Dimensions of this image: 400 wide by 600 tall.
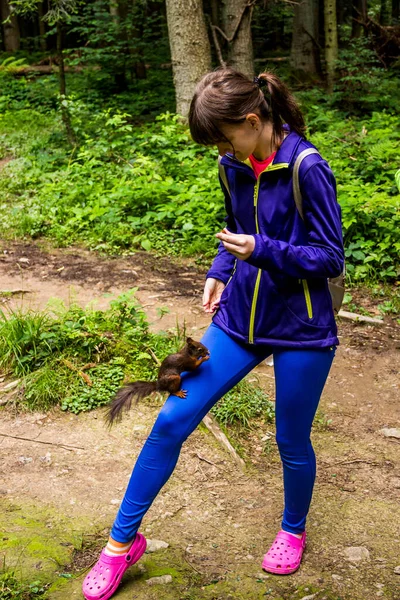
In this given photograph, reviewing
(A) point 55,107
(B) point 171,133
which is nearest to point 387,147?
(B) point 171,133

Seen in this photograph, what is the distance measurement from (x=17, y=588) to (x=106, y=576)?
15.2 inches

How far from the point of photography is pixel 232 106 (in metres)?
2.24

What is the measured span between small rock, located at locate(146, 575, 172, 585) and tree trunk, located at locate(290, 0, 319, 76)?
42.8 feet

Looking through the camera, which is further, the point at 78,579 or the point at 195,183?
the point at 195,183

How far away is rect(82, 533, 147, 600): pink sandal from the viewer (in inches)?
101

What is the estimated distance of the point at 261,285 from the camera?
2.46 meters

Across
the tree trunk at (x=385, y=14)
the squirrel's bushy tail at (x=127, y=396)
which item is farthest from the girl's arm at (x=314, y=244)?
the tree trunk at (x=385, y=14)

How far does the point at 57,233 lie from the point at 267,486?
4702mm

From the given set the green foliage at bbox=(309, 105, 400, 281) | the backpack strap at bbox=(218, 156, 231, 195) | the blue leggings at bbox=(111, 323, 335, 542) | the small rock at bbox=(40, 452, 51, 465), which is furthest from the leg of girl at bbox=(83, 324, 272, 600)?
the green foliage at bbox=(309, 105, 400, 281)

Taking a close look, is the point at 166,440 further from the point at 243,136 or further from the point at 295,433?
the point at 243,136

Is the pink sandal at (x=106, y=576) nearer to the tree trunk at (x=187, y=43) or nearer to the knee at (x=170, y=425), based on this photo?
the knee at (x=170, y=425)

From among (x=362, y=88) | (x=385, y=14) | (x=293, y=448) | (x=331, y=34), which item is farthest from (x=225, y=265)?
(x=385, y=14)

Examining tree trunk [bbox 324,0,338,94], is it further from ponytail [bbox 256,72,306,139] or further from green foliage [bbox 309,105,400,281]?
ponytail [bbox 256,72,306,139]

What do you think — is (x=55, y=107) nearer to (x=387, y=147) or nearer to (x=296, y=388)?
(x=387, y=147)
